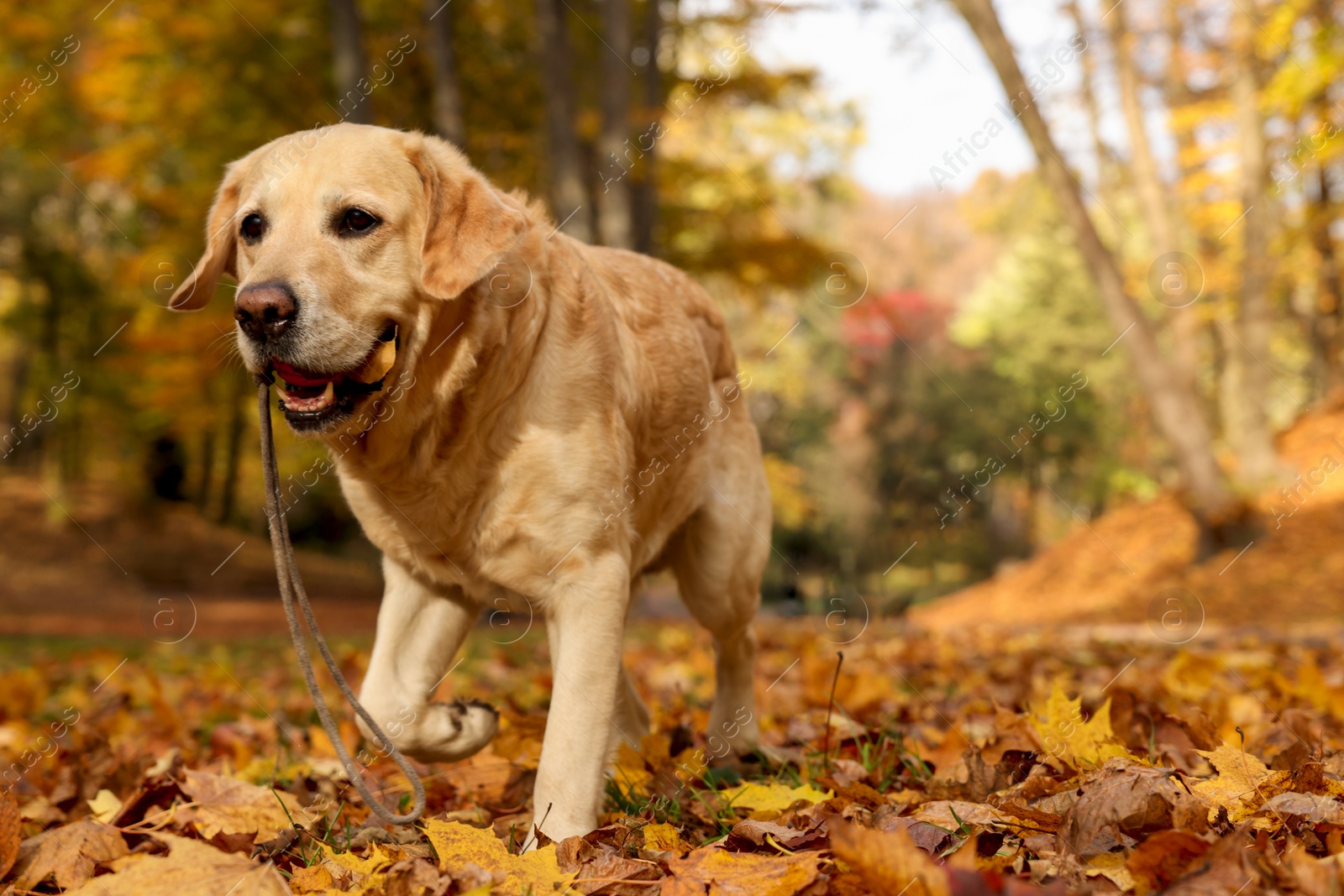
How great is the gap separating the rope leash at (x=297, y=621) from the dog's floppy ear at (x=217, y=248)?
0.59 m

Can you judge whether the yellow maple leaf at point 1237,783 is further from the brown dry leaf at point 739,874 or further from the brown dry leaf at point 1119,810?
the brown dry leaf at point 739,874

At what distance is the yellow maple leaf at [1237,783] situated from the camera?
2.07 m

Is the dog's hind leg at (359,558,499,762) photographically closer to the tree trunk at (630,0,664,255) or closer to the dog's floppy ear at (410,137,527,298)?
the dog's floppy ear at (410,137,527,298)

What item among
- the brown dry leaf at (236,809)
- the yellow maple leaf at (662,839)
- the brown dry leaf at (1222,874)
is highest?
the brown dry leaf at (1222,874)

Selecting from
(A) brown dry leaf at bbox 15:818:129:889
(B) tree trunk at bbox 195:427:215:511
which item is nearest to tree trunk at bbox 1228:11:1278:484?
(A) brown dry leaf at bbox 15:818:129:889

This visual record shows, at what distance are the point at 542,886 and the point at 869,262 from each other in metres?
37.0

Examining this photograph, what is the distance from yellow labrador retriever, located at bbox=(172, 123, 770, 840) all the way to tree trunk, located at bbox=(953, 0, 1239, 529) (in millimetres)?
8232

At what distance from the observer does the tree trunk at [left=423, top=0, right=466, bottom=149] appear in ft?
38.4

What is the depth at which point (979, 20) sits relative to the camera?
9.98 metres

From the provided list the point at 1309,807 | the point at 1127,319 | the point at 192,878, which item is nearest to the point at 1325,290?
the point at 1127,319

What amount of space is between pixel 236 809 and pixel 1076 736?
2.13 metres

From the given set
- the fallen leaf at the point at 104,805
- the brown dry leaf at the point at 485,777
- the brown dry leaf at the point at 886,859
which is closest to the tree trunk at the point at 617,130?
the brown dry leaf at the point at 485,777

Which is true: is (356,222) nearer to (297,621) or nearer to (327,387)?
(327,387)

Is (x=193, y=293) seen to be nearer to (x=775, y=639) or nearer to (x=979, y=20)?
(x=775, y=639)
